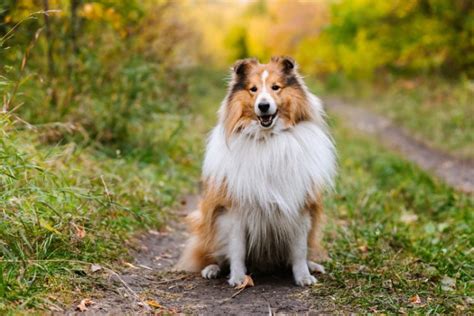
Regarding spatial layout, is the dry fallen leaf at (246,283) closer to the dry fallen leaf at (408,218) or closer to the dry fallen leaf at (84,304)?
the dry fallen leaf at (84,304)

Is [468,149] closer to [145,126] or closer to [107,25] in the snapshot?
[145,126]

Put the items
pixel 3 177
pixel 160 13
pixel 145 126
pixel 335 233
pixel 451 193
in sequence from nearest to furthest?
pixel 3 177 < pixel 335 233 < pixel 451 193 < pixel 145 126 < pixel 160 13

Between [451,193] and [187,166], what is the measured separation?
11.2 ft

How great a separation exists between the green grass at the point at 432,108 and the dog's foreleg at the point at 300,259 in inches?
248

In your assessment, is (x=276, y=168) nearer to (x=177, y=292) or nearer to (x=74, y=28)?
(x=177, y=292)

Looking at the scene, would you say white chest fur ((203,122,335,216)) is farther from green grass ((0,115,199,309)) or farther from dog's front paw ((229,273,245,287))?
green grass ((0,115,199,309))

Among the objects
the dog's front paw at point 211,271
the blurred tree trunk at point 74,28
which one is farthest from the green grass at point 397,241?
the blurred tree trunk at point 74,28

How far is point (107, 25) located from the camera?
7.98 m

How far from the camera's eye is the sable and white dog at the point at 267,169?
4.06 metres

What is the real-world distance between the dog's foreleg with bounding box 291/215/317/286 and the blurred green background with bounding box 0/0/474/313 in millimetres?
167

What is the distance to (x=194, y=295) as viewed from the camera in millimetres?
4027

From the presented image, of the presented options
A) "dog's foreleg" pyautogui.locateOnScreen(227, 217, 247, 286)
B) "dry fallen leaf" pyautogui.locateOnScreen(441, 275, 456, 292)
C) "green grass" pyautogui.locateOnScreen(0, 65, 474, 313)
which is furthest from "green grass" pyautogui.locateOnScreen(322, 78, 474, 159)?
"dog's foreleg" pyautogui.locateOnScreen(227, 217, 247, 286)

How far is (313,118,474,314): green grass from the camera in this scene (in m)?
3.81

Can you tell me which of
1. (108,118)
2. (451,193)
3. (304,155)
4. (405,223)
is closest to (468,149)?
(451,193)
